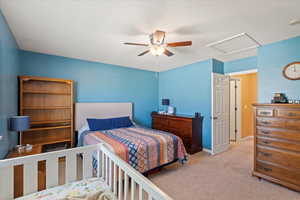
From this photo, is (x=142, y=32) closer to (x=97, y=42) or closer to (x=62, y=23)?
(x=97, y=42)

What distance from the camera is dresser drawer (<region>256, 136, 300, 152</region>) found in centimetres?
197

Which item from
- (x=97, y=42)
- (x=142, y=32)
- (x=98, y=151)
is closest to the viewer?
(x=98, y=151)

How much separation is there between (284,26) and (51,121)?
183 inches

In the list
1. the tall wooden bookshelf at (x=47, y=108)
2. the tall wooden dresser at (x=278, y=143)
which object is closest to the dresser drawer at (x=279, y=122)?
the tall wooden dresser at (x=278, y=143)

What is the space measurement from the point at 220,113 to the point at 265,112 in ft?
4.60

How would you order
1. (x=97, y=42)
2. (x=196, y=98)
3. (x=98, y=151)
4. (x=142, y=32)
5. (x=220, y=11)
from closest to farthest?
(x=220, y=11), (x=98, y=151), (x=142, y=32), (x=97, y=42), (x=196, y=98)

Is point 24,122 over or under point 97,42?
under

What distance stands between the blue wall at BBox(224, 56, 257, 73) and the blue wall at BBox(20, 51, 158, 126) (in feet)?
7.75

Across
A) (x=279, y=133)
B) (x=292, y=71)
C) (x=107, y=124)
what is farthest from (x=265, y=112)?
(x=107, y=124)

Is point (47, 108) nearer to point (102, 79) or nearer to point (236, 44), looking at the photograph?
point (102, 79)

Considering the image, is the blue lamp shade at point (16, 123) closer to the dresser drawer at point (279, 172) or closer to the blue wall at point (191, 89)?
the blue wall at point (191, 89)

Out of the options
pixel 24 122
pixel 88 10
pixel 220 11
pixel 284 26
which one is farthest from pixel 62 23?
pixel 284 26

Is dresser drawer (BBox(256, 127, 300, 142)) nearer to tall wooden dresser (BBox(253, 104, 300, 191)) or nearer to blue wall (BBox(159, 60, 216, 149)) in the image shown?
tall wooden dresser (BBox(253, 104, 300, 191))

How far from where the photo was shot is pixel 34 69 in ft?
10.1
